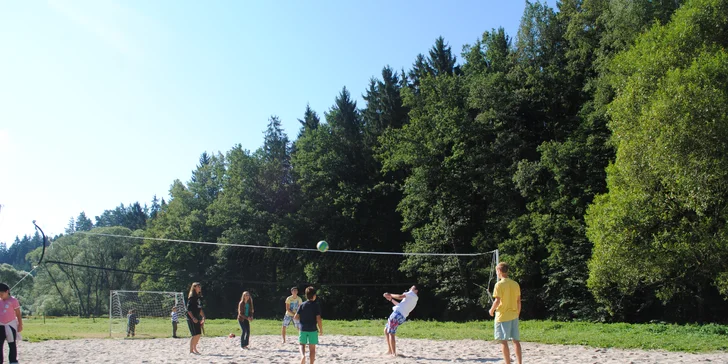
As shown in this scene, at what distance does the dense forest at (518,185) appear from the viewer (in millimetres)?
Answer: 18234

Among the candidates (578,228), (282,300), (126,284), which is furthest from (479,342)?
(126,284)

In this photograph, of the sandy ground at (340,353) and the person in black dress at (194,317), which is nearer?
the sandy ground at (340,353)

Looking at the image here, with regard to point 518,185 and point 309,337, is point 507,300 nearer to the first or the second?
point 309,337

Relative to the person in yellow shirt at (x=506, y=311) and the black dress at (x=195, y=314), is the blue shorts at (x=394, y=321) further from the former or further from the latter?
the black dress at (x=195, y=314)

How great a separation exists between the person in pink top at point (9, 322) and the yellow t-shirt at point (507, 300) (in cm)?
770

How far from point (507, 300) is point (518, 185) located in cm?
1932

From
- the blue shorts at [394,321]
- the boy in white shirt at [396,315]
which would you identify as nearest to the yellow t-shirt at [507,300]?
the boy in white shirt at [396,315]

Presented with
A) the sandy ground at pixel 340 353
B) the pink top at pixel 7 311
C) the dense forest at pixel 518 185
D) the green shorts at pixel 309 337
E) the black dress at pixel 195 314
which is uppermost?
the dense forest at pixel 518 185

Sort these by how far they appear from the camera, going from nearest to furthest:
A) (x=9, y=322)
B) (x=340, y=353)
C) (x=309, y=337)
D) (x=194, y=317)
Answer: (x=309, y=337) < (x=9, y=322) < (x=340, y=353) < (x=194, y=317)

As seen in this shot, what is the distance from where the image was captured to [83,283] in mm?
55281

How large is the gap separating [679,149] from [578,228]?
306 inches

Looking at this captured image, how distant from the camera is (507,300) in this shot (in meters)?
7.89

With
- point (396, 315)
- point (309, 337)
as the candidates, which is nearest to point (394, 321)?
point (396, 315)

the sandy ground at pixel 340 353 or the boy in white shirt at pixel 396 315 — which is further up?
the boy in white shirt at pixel 396 315
